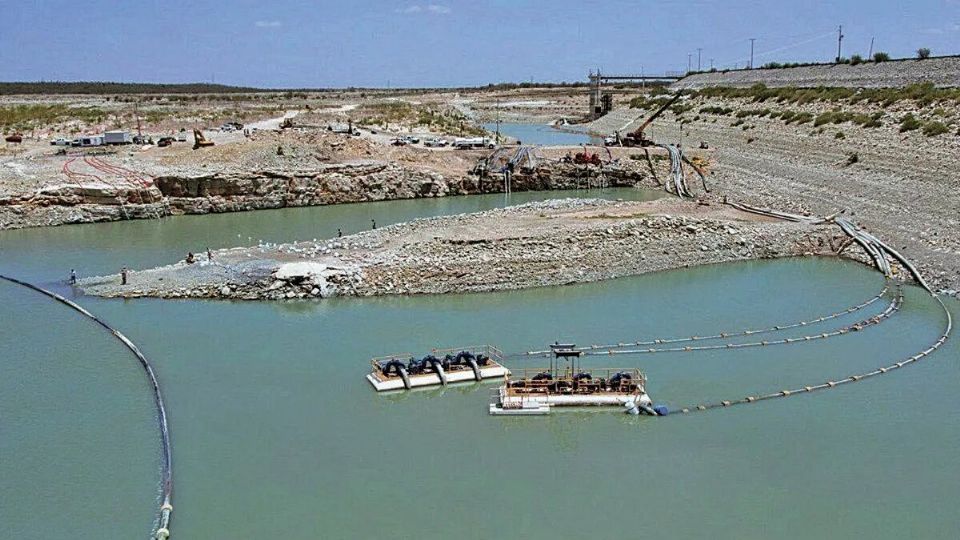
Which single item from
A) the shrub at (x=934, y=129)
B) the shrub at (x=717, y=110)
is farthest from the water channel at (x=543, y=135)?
the shrub at (x=934, y=129)

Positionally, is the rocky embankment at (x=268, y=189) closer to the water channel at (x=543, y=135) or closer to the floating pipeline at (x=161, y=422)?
the floating pipeline at (x=161, y=422)

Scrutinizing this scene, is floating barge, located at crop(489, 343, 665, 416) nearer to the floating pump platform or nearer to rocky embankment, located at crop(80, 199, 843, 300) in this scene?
the floating pump platform

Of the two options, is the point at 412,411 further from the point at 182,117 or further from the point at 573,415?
the point at 182,117

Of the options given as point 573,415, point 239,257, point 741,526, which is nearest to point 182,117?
point 239,257

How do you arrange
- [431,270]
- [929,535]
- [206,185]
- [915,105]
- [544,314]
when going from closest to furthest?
[929,535]
[544,314]
[431,270]
[206,185]
[915,105]

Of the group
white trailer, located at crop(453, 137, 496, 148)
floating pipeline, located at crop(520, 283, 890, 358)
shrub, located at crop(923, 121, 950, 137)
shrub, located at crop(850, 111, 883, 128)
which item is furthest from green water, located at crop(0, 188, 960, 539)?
white trailer, located at crop(453, 137, 496, 148)

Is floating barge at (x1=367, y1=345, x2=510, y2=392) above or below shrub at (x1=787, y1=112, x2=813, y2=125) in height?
below
